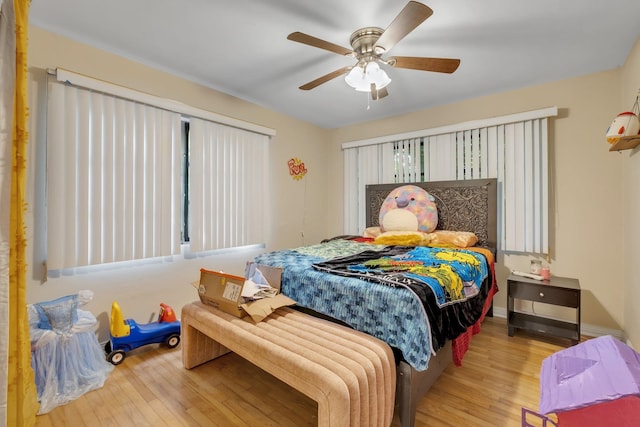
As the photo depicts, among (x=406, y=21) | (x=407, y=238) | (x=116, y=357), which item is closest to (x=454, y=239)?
(x=407, y=238)

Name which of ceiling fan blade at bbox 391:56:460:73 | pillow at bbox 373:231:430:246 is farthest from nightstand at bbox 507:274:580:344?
ceiling fan blade at bbox 391:56:460:73

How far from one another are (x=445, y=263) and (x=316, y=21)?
6.38 feet

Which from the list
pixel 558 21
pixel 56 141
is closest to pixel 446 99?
pixel 558 21

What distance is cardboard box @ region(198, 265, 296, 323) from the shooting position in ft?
5.82

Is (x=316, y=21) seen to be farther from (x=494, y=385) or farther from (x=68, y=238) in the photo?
(x=494, y=385)

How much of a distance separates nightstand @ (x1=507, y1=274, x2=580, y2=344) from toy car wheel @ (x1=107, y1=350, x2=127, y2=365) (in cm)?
331

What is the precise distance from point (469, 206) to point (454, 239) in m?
0.51

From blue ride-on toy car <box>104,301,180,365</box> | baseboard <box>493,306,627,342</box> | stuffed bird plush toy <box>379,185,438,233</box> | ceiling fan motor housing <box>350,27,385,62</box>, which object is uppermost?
ceiling fan motor housing <box>350,27,385,62</box>

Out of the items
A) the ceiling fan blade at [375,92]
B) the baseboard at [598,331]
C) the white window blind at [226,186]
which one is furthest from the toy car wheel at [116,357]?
the baseboard at [598,331]

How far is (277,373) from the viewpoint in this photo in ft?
4.49

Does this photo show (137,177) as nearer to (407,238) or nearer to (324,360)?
(324,360)

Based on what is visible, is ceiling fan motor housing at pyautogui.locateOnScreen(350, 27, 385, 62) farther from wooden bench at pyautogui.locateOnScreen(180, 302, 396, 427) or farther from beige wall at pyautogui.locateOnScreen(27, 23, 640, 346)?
wooden bench at pyautogui.locateOnScreen(180, 302, 396, 427)

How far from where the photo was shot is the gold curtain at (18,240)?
1.18m

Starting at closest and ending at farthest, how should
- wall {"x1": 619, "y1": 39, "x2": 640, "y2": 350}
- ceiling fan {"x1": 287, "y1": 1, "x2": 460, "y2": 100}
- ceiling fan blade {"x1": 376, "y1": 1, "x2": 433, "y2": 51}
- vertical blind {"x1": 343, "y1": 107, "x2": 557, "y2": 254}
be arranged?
ceiling fan blade {"x1": 376, "y1": 1, "x2": 433, "y2": 51} < ceiling fan {"x1": 287, "y1": 1, "x2": 460, "y2": 100} < wall {"x1": 619, "y1": 39, "x2": 640, "y2": 350} < vertical blind {"x1": 343, "y1": 107, "x2": 557, "y2": 254}
